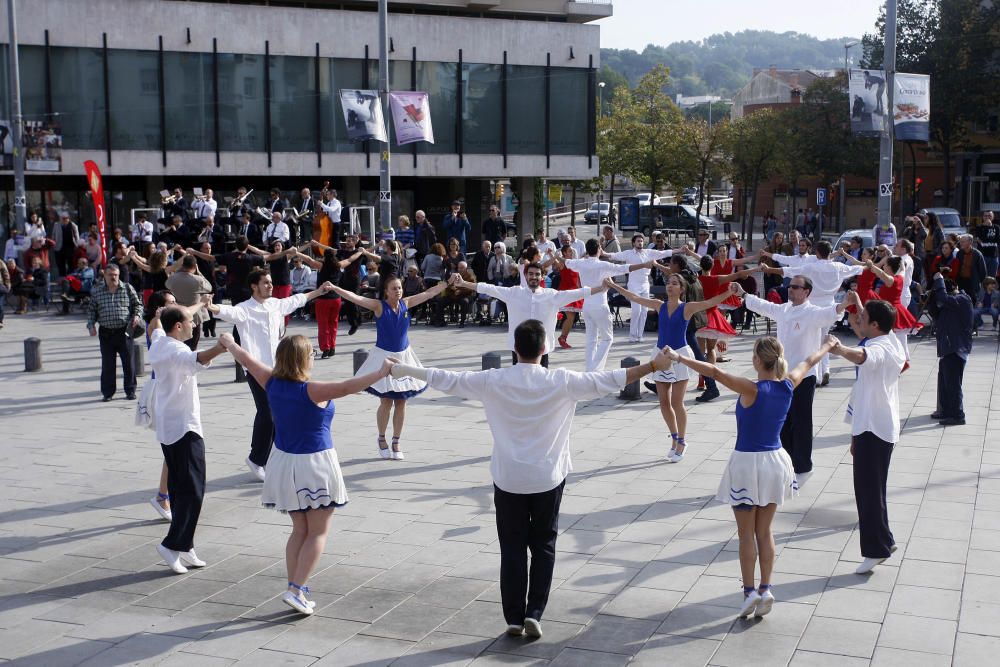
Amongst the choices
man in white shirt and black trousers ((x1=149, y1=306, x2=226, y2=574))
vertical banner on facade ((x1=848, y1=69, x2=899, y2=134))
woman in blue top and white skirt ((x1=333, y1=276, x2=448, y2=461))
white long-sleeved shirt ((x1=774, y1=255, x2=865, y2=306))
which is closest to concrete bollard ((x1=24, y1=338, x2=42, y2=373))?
woman in blue top and white skirt ((x1=333, y1=276, x2=448, y2=461))

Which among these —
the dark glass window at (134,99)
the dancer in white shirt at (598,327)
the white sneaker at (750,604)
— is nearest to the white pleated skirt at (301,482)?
the white sneaker at (750,604)

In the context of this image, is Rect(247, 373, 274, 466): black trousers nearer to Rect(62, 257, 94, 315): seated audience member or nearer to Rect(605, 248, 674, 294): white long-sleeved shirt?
Rect(605, 248, 674, 294): white long-sleeved shirt

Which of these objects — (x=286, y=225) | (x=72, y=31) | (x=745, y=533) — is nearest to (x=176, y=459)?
(x=745, y=533)

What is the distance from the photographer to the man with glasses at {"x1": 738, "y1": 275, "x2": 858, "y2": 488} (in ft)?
32.4

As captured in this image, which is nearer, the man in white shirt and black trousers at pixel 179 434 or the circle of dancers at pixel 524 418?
the circle of dancers at pixel 524 418

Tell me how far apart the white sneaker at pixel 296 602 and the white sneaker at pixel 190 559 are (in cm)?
128

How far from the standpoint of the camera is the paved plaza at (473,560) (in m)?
6.71

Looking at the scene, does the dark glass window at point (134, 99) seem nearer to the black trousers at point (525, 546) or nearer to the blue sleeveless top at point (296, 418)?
the blue sleeveless top at point (296, 418)

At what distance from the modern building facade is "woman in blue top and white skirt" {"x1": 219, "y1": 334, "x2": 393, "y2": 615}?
95.4ft

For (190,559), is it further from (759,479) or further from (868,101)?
(868,101)

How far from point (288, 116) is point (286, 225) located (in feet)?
35.4

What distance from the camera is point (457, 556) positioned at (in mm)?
8398

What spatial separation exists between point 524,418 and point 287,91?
31233mm

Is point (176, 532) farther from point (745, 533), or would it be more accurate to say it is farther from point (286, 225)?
point (286, 225)
